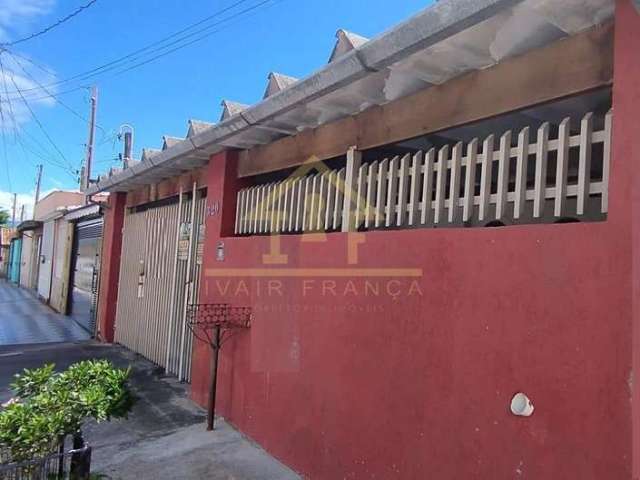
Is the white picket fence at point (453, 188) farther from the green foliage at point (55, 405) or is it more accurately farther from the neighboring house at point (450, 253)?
the green foliage at point (55, 405)

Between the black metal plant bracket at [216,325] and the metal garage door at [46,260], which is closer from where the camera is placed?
the black metal plant bracket at [216,325]

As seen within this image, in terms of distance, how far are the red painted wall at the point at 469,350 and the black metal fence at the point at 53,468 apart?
1642 mm

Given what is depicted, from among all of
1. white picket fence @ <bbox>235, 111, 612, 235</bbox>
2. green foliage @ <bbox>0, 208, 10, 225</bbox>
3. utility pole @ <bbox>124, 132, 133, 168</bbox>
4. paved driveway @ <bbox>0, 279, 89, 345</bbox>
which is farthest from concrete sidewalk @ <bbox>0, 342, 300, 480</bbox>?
green foliage @ <bbox>0, 208, 10, 225</bbox>

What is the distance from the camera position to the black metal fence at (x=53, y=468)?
7.89ft

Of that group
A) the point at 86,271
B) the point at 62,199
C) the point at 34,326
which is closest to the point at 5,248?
the point at 62,199

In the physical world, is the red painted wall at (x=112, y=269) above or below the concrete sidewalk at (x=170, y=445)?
above

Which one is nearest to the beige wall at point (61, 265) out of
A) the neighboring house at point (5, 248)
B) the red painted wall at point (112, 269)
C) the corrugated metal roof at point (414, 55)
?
the red painted wall at point (112, 269)

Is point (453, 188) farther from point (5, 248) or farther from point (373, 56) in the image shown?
point (5, 248)

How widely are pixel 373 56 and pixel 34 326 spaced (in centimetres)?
1196

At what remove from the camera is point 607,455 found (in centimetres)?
191

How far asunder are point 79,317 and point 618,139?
13619 mm

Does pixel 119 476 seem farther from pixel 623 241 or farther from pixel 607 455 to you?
pixel 623 241

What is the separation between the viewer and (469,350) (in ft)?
8.23

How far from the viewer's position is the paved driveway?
9.91 metres
